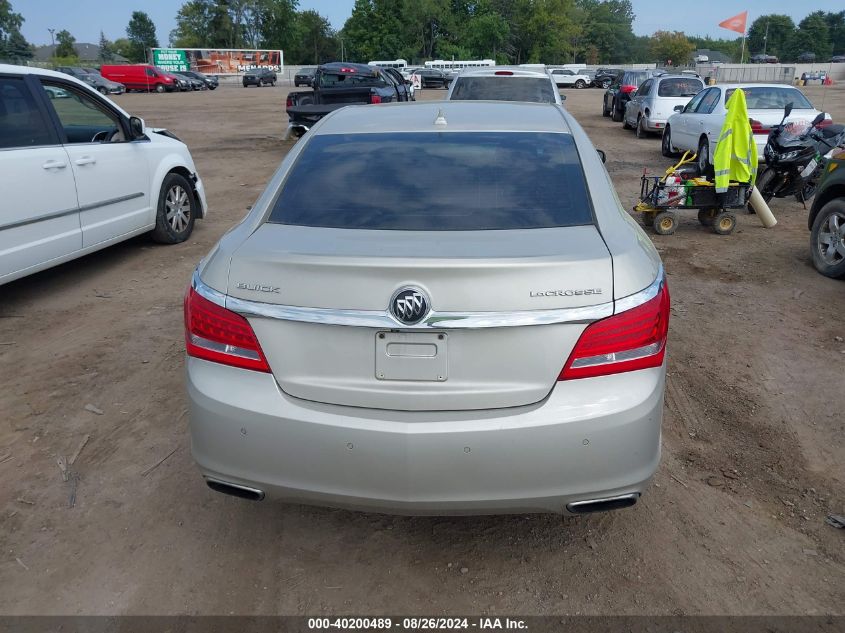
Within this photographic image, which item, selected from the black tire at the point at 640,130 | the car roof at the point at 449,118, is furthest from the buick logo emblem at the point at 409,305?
the black tire at the point at 640,130

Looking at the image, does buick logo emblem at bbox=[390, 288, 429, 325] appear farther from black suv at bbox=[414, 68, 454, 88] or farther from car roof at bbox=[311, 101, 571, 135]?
black suv at bbox=[414, 68, 454, 88]

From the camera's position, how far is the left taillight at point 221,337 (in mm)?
2609

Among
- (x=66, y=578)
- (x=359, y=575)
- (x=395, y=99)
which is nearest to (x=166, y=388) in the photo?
(x=66, y=578)

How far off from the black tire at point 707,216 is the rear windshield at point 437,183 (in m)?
6.21

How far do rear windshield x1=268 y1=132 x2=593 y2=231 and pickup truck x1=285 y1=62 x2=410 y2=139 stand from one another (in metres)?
11.9

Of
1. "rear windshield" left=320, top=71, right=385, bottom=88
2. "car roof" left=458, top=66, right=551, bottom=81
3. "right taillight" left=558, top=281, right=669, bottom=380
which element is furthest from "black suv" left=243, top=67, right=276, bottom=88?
"right taillight" left=558, top=281, right=669, bottom=380

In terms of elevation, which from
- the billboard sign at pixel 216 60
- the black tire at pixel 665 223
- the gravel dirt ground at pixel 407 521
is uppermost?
the billboard sign at pixel 216 60

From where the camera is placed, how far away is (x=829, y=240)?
694 cm

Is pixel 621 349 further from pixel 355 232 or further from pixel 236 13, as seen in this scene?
pixel 236 13

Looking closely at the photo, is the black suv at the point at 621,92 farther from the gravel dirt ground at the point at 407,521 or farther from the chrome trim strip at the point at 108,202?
the gravel dirt ground at the point at 407,521

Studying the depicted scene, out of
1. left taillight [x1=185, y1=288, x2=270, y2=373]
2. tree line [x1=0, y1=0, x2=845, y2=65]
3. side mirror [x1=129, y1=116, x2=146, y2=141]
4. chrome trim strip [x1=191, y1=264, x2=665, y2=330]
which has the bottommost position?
left taillight [x1=185, y1=288, x2=270, y2=373]

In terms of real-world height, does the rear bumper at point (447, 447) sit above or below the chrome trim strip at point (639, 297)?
below

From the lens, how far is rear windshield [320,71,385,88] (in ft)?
56.9

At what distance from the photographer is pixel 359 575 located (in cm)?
297
